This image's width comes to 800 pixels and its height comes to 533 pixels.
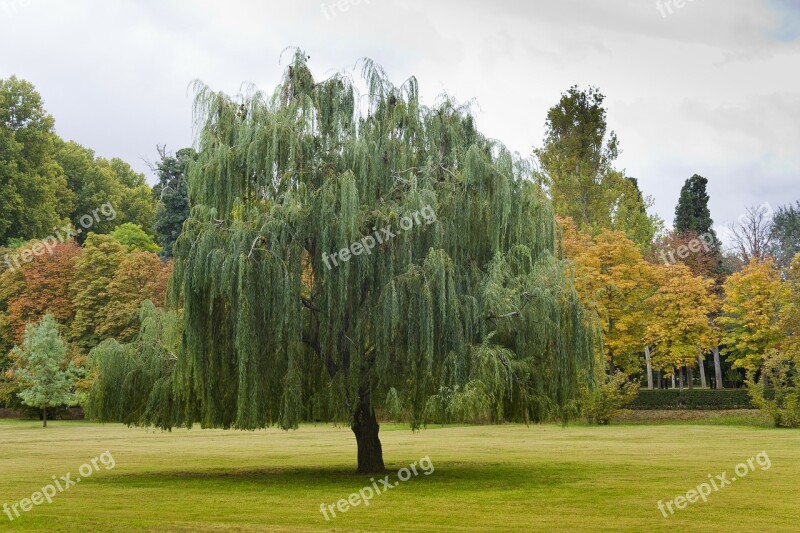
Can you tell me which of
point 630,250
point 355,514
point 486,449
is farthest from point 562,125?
point 355,514

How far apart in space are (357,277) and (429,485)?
5225mm

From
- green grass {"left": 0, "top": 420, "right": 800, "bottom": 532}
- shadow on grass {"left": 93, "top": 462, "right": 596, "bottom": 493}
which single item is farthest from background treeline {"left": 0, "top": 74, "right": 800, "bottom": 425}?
shadow on grass {"left": 93, "top": 462, "right": 596, "bottom": 493}

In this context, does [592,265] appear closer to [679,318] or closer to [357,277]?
[679,318]

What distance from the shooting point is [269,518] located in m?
16.0

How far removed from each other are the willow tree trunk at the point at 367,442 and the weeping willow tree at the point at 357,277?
0.11 meters

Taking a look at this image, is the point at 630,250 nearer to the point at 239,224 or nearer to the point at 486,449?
the point at 486,449

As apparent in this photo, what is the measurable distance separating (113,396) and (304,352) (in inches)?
190

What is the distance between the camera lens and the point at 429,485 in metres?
21.0

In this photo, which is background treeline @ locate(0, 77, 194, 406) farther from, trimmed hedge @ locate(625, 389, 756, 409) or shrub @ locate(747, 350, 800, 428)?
shrub @ locate(747, 350, 800, 428)

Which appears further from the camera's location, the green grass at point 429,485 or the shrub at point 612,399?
the shrub at point 612,399

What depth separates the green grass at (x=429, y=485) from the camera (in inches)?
618

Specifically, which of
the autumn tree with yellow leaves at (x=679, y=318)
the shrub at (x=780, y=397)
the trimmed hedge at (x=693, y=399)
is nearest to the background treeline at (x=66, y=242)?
the autumn tree with yellow leaves at (x=679, y=318)

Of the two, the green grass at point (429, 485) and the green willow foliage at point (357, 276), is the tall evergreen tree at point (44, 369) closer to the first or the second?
the green grass at point (429, 485)

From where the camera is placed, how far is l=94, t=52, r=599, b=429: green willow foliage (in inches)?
747
